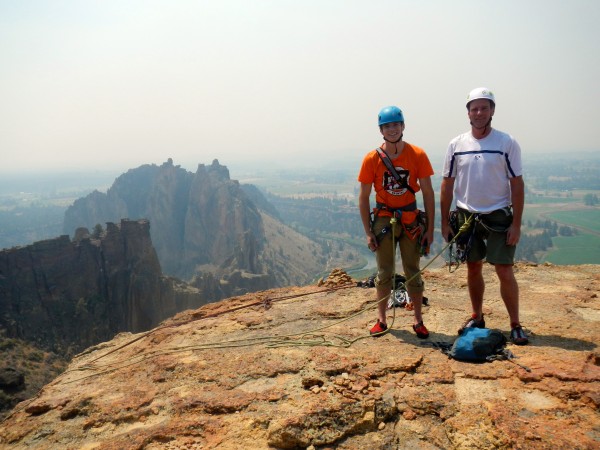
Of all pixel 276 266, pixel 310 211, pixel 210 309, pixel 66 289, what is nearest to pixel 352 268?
pixel 276 266

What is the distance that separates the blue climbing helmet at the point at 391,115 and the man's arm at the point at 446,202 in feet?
3.13

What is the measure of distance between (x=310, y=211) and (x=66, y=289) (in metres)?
145

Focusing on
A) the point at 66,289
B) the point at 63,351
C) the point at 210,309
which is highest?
the point at 210,309

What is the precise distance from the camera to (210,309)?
796cm

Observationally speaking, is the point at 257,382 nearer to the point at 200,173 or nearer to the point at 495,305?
the point at 495,305

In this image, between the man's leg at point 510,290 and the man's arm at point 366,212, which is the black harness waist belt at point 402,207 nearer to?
the man's arm at point 366,212

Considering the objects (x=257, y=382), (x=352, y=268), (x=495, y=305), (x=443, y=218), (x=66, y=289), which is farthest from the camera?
(x=352, y=268)

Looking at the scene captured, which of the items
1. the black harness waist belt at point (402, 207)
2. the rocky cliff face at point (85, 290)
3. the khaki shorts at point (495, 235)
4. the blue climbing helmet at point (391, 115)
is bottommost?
the rocky cliff face at point (85, 290)

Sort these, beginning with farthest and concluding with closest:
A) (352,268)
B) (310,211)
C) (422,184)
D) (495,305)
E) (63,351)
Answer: (310,211) → (352,268) → (63,351) → (495,305) → (422,184)

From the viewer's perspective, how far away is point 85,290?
44625 millimetres

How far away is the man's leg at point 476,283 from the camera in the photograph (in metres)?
4.96

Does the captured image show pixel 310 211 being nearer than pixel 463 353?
No

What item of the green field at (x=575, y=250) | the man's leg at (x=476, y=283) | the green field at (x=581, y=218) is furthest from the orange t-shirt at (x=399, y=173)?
the green field at (x=581, y=218)

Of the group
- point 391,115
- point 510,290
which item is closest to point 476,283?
point 510,290
